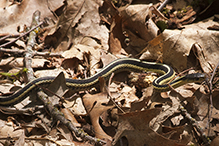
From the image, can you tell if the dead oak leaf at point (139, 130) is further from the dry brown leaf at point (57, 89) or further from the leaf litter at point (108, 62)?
the dry brown leaf at point (57, 89)

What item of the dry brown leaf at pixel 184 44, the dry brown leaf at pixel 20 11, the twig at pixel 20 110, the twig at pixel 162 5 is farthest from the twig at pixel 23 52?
the twig at pixel 162 5

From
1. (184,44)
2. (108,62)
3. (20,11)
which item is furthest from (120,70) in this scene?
(20,11)

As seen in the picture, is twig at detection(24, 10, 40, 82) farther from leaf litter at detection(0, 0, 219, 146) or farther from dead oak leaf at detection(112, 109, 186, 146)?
dead oak leaf at detection(112, 109, 186, 146)

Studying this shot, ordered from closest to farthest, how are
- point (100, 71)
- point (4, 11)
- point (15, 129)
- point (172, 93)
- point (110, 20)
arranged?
point (15, 129)
point (172, 93)
point (100, 71)
point (4, 11)
point (110, 20)

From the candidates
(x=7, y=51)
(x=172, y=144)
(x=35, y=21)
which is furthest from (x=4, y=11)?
(x=172, y=144)

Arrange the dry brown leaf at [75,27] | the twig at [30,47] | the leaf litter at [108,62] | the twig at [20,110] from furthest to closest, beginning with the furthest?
the dry brown leaf at [75,27], the twig at [30,47], the twig at [20,110], the leaf litter at [108,62]

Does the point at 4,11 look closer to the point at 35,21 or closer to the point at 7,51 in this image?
the point at 35,21

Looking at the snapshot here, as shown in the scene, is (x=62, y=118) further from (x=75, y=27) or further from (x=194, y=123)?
(x=75, y=27)
